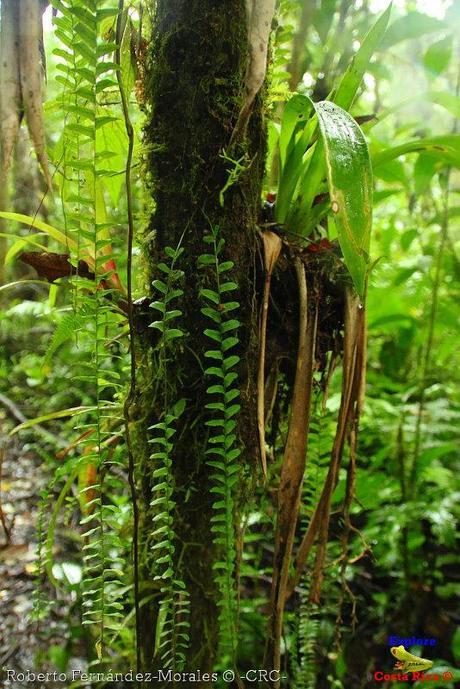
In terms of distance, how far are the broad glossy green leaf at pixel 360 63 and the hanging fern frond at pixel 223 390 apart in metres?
0.35

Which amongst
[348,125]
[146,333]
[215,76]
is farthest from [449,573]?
[215,76]

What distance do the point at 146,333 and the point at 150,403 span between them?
130mm

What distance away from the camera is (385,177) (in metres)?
1.20

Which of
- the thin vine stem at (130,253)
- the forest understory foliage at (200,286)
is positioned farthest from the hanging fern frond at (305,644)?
the thin vine stem at (130,253)

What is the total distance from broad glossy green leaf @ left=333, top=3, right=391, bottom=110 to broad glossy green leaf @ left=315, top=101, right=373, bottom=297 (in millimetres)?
253

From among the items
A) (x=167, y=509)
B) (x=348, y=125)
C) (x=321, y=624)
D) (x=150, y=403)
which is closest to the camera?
(x=348, y=125)

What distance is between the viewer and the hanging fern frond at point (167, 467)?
2.42 ft

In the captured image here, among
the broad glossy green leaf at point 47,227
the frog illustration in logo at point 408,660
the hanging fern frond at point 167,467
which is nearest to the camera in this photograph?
the hanging fern frond at point 167,467

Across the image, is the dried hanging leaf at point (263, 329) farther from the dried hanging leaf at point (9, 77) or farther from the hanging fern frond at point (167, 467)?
the dried hanging leaf at point (9, 77)

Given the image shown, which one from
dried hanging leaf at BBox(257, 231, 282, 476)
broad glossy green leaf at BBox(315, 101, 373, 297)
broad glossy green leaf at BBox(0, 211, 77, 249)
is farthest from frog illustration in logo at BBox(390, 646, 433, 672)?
broad glossy green leaf at BBox(0, 211, 77, 249)

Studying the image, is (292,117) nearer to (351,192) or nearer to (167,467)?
(351,192)

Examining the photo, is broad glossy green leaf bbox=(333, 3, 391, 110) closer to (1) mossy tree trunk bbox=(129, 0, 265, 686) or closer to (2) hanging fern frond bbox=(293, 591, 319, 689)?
(1) mossy tree trunk bbox=(129, 0, 265, 686)

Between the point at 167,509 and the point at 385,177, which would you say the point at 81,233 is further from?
the point at 385,177

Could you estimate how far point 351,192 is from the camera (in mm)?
610
